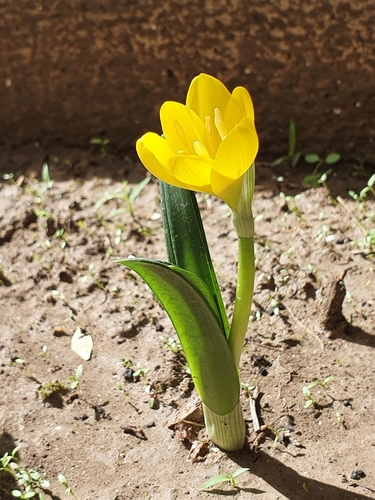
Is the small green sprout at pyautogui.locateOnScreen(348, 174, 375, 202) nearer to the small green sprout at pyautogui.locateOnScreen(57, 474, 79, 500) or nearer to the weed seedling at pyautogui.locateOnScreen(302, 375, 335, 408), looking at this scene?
the weed seedling at pyautogui.locateOnScreen(302, 375, 335, 408)

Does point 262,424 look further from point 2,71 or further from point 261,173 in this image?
point 2,71

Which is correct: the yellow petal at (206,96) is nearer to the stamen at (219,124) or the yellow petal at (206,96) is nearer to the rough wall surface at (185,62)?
the stamen at (219,124)

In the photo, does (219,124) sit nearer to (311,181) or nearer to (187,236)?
(187,236)

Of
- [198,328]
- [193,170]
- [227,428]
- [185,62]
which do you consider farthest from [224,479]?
[185,62]

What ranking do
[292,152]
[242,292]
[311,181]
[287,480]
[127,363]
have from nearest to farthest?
1. [242,292]
2. [287,480]
3. [127,363]
4. [311,181]
5. [292,152]

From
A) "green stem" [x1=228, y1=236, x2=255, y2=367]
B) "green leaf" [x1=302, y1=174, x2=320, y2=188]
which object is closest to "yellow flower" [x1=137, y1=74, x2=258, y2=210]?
"green stem" [x1=228, y1=236, x2=255, y2=367]
